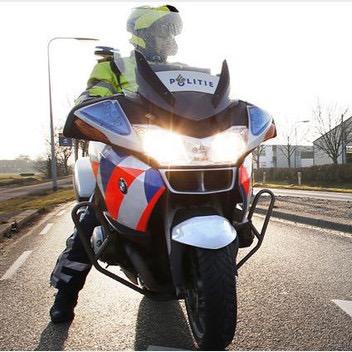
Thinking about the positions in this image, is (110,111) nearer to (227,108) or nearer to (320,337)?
(227,108)

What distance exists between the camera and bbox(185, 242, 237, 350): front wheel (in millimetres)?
2430

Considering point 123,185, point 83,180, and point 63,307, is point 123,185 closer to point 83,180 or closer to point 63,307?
point 83,180

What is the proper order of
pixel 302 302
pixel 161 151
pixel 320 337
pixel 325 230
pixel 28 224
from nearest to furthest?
1. pixel 161 151
2. pixel 320 337
3. pixel 302 302
4. pixel 325 230
5. pixel 28 224

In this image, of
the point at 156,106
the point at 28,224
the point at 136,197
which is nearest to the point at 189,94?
the point at 156,106

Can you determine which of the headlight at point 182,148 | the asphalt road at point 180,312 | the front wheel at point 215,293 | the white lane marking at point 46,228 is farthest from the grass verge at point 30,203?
the front wheel at point 215,293

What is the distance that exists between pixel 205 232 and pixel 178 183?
314 mm

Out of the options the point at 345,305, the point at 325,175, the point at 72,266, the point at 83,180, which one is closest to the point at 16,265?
the point at 72,266

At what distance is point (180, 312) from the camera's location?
3773 mm

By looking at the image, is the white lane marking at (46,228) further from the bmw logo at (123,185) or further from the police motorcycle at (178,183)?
the bmw logo at (123,185)

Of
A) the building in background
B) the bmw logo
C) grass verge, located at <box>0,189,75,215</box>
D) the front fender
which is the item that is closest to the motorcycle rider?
the bmw logo

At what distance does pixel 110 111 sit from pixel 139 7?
1006mm

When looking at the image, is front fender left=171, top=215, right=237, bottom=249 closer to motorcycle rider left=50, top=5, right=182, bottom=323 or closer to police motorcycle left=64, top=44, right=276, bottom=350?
police motorcycle left=64, top=44, right=276, bottom=350

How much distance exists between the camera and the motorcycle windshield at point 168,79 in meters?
2.67

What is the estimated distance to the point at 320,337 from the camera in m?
3.12
